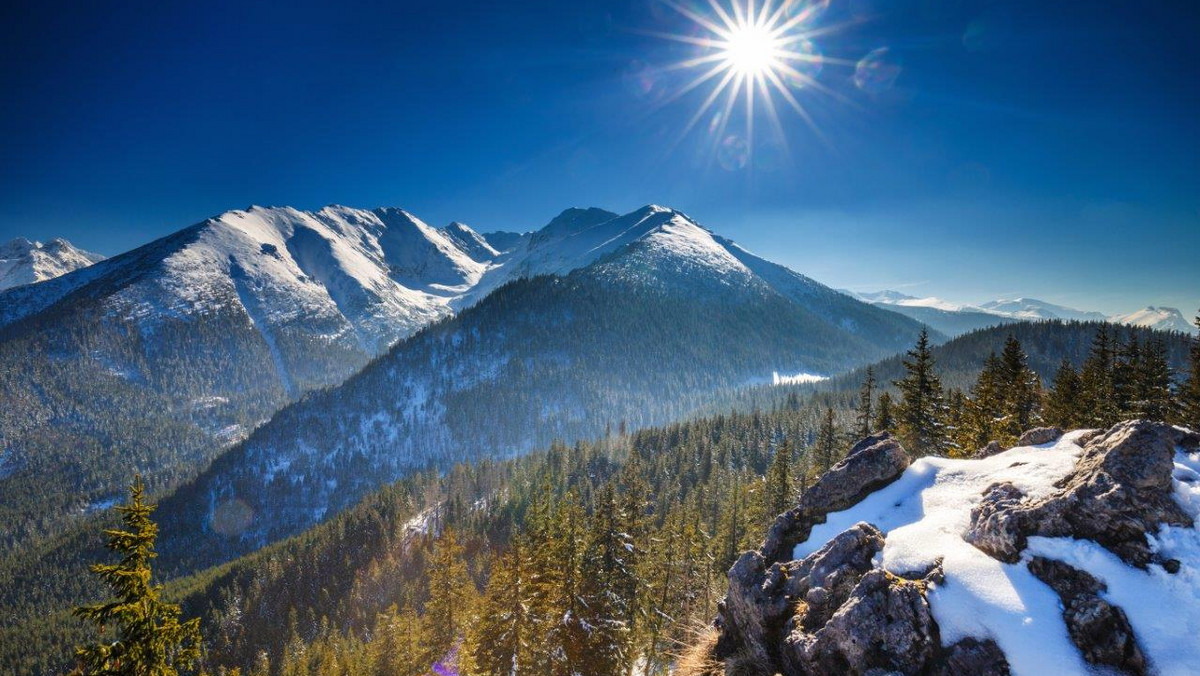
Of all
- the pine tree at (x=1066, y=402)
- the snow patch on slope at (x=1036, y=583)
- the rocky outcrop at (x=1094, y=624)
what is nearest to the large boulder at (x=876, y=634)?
the snow patch on slope at (x=1036, y=583)

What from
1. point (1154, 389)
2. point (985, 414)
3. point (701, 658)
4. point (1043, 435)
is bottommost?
point (701, 658)

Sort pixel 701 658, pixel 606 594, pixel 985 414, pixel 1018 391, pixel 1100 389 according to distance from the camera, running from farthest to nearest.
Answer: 1. pixel 1018 391
2. pixel 985 414
3. pixel 1100 389
4. pixel 606 594
5. pixel 701 658

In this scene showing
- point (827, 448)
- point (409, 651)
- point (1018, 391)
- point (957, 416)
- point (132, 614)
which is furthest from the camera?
point (827, 448)

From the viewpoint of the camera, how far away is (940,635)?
10.6 metres

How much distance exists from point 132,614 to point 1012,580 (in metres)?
23.9

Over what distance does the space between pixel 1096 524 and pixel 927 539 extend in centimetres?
356

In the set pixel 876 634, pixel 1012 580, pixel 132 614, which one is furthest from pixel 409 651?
pixel 1012 580

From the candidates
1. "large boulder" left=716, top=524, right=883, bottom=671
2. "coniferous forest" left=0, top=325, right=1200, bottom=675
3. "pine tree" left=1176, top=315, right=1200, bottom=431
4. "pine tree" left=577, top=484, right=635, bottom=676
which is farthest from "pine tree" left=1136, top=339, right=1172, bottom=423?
"pine tree" left=577, top=484, right=635, bottom=676

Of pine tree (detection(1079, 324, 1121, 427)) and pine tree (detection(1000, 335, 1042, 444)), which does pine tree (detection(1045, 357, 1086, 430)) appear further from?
→ pine tree (detection(1000, 335, 1042, 444))

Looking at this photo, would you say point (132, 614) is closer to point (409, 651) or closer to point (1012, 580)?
point (1012, 580)

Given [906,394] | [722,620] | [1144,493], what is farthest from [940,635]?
[906,394]

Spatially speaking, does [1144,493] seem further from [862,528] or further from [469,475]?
[469,475]

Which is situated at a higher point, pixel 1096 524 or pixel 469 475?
pixel 1096 524

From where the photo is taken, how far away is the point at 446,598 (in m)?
36.1
